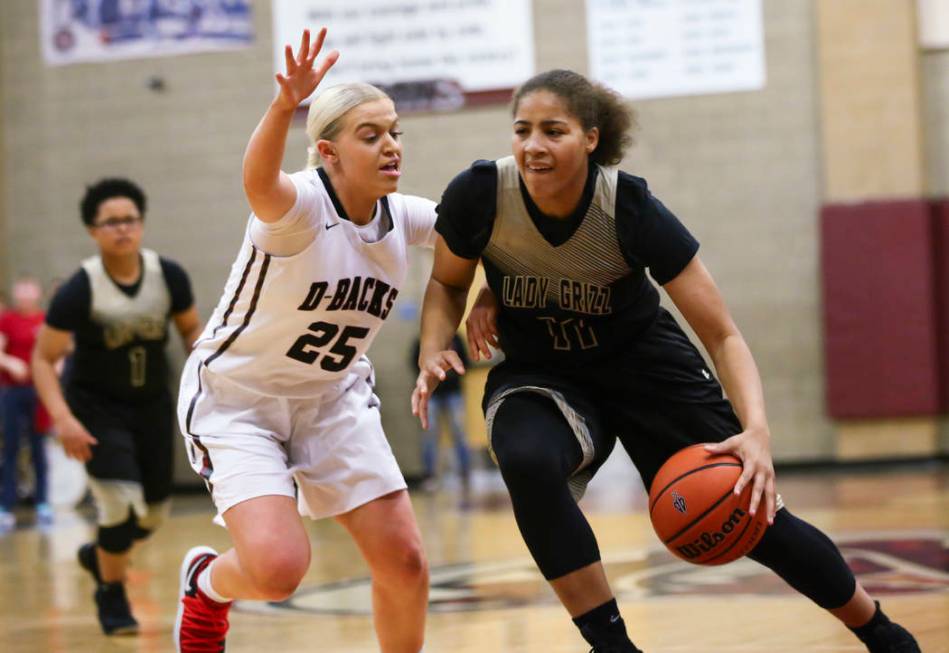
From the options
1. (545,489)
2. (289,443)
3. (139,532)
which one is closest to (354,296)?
(289,443)

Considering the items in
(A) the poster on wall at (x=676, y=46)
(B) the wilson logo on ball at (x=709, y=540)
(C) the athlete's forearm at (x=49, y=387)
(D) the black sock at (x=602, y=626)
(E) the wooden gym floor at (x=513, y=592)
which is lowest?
(E) the wooden gym floor at (x=513, y=592)

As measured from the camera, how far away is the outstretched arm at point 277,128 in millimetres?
3113

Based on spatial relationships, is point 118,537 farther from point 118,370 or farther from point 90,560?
point 118,370

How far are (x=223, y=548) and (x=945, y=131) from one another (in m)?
6.99

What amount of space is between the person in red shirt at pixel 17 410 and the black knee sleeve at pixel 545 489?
7312 millimetres

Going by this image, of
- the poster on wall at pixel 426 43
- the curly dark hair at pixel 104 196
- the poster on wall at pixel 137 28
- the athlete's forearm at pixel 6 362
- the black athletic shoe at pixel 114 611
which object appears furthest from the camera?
the poster on wall at pixel 137 28

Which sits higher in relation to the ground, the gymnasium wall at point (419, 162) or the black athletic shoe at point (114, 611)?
the gymnasium wall at point (419, 162)

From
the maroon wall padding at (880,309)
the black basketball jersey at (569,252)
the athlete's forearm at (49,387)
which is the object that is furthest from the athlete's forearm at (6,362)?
the black basketball jersey at (569,252)

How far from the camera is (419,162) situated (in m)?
11.9

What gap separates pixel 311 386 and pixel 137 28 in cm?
951

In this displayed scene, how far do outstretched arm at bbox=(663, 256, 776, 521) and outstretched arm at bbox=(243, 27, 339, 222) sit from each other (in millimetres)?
988

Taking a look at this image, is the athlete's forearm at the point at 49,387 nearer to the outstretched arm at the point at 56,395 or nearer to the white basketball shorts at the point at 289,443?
the outstretched arm at the point at 56,395

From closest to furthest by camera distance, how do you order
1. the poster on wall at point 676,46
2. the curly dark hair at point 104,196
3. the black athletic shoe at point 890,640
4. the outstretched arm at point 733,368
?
the outstretched arm at point 733,368, the black athletic shoe at point 890,640, the curly dark hair at point 104,196, the poster on wall at point 676,46

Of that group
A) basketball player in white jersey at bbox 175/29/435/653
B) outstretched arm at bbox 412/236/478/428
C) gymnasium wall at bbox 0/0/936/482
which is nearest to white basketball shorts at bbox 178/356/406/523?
basketball player in white jersey at bbox 175/29/435/653
